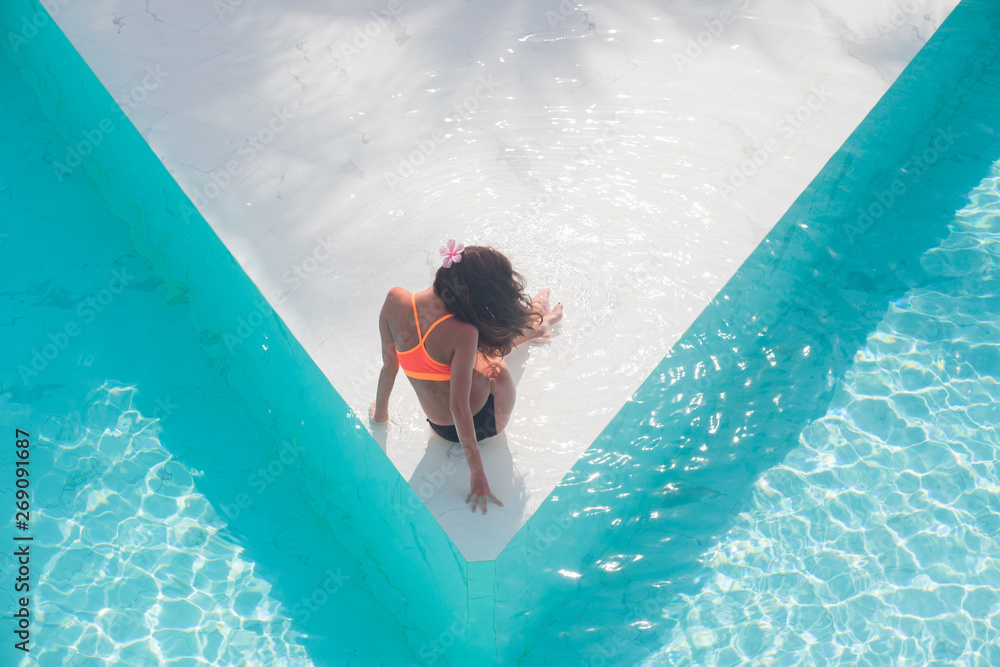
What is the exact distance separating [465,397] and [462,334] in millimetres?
271

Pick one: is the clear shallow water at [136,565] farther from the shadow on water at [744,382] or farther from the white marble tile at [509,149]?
the shadow on water at [744,382]

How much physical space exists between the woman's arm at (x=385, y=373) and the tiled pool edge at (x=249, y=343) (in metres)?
0.12

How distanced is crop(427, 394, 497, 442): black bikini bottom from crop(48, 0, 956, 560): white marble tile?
0.08 meters

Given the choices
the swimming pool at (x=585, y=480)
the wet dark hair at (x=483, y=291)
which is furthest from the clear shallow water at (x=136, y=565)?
the wet dark hair at (x=483, y=291)

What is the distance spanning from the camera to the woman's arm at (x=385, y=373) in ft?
10.3

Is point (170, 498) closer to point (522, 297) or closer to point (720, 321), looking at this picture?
point (522, 297)

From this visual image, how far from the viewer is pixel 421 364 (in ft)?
10.3

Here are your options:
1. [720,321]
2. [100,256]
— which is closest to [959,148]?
[720,321]

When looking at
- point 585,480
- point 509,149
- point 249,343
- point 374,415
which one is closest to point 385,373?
point 374,415

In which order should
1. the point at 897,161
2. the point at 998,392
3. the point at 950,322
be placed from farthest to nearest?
1. the point at 897,161
2. the point at 950,322
3. the point at 998,392

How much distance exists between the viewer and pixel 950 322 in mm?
4164

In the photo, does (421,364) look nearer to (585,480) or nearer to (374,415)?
(374,415)

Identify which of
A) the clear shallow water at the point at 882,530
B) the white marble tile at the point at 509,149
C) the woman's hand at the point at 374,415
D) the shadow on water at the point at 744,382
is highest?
the white marble tile at the point at 509,149

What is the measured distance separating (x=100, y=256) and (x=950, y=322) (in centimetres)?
508
